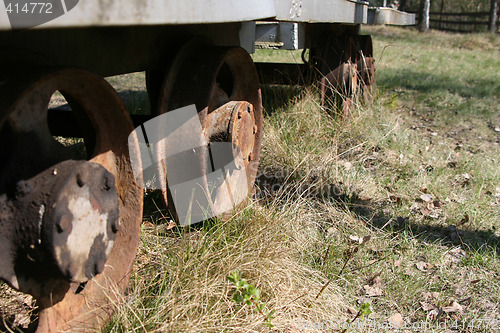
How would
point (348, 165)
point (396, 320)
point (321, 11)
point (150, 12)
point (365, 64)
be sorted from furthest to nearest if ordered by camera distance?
point (365, 64)
point (348, 165)
point (321, 11)
point (396, 320)
point (150, 12)

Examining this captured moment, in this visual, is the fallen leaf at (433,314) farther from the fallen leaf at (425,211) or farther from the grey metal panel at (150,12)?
the grey metal panel at (150,12)

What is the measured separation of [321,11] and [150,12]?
208 centimetres

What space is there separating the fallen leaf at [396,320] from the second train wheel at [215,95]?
1.01 meters

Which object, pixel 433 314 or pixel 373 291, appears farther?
pixel 373 291

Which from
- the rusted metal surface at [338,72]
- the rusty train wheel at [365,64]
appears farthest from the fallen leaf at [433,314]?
the rusty train wheel at [365,64]

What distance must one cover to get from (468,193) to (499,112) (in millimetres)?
3255

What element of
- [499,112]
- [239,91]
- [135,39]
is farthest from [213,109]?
[499,112]

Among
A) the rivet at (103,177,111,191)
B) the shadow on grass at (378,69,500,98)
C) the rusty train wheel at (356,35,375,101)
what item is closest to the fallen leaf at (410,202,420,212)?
the rusty train wheel at (356,35,375,101)

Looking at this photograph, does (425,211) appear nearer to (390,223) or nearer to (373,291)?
(390,223)

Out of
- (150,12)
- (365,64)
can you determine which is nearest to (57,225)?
(150,12)

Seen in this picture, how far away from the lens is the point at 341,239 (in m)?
2.92

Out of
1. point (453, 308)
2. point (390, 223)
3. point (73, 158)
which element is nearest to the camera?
point (73, 158)

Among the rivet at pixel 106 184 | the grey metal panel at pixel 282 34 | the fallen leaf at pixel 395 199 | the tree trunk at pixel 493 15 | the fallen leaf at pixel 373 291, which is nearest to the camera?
the rivet at pixel 106 184

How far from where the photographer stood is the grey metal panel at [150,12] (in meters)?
1.08
